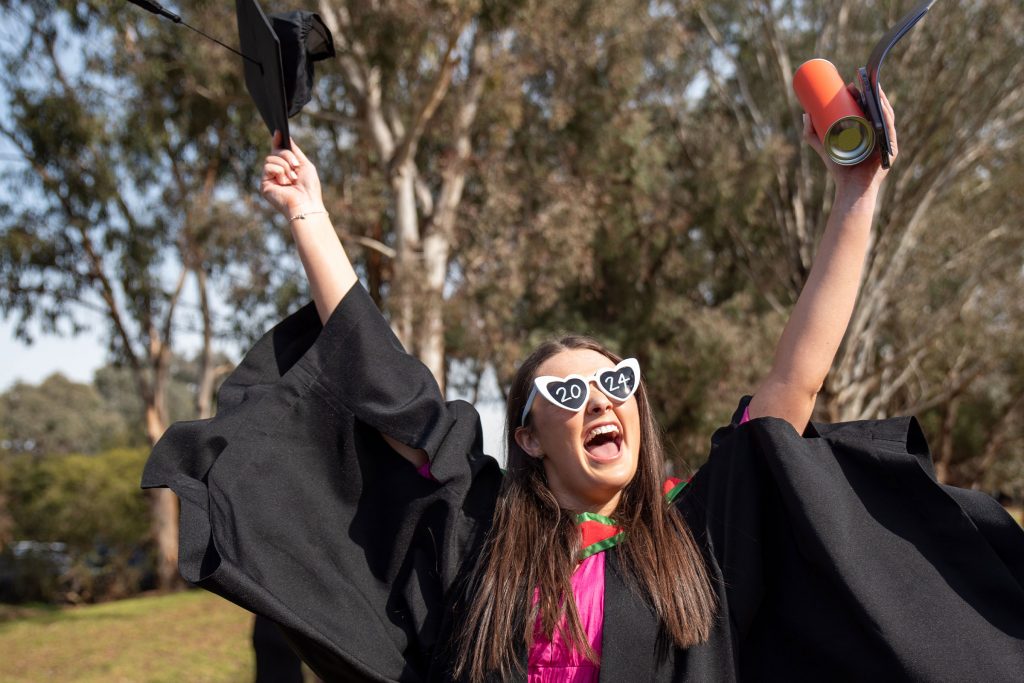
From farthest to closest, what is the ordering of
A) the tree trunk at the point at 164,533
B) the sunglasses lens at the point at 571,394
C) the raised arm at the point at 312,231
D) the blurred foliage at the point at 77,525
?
the blurred foliage at the point at 77,525 → the tree trunk at the point at 164,533 → the raised arm at the point at 312,231 → the sunglasses lens at the point at 571,394

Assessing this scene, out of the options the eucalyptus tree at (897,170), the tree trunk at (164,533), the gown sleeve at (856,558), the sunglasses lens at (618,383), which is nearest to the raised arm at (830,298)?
the gown sleeve at (856,558)

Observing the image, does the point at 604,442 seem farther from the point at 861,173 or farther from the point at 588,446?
the point at 861,173

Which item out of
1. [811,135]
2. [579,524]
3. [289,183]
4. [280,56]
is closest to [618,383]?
[579,524]

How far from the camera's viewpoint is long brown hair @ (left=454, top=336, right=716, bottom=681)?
1952 millimetres

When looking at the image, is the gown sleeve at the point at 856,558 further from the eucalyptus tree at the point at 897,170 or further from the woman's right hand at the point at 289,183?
the eucalyptus tree at the point at 897,170

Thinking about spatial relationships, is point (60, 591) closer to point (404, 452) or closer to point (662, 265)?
point (662, 265)

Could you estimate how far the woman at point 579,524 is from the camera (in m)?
1.92

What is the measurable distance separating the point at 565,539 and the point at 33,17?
1744 cm

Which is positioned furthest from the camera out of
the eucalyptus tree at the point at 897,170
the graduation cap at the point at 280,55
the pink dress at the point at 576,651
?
the eucalyptus tree at the point at 897,170

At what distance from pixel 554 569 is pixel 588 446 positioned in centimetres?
29

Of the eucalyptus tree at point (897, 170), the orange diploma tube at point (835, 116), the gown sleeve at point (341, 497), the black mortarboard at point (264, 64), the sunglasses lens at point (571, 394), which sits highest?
the eucalyptus tree at point (897, 170)

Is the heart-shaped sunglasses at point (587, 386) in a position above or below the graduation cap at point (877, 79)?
below

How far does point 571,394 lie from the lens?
2.12 m

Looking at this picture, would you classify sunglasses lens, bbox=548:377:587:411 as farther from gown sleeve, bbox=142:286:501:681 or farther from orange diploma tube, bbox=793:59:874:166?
orange diploma tube, bbox=793:59:874:166
